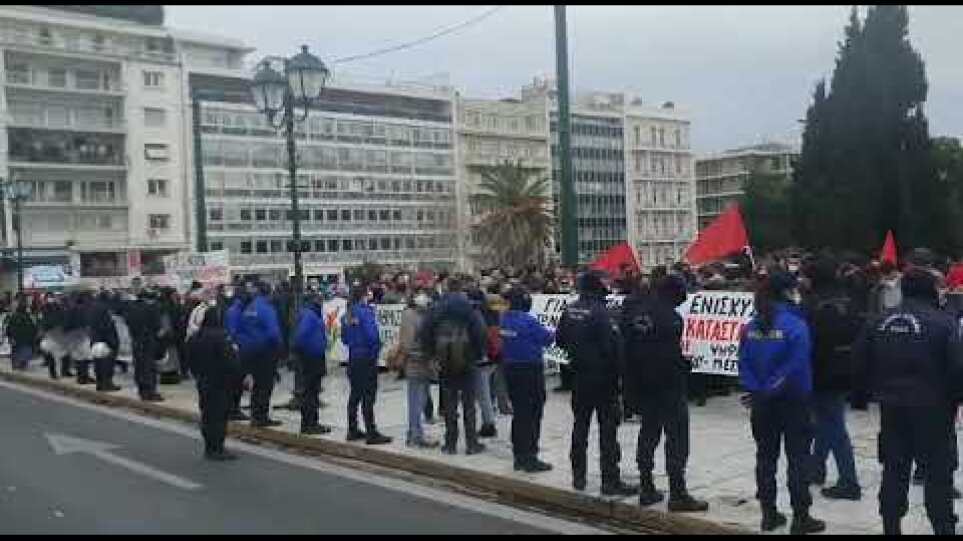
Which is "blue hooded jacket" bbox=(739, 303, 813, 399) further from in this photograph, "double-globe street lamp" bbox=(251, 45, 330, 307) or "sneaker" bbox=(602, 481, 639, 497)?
"double-globe street lamp" bbox=(251, 45, 330, 307)

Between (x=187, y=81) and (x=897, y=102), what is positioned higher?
(x=187, y=81)

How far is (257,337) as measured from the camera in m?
13.1

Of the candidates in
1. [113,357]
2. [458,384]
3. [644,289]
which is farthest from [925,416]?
[113,357]

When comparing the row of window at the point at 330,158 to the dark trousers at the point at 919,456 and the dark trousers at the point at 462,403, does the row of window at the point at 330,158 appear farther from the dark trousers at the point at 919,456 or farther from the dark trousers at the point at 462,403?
the dark trousers at the point at 919,456

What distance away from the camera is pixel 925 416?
21.6ft

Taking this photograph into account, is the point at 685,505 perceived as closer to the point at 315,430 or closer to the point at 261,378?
the point at 315,430

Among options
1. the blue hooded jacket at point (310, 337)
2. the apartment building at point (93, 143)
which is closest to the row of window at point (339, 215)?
the apartment building at point (93, 143)

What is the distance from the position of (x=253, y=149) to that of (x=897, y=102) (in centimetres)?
5194

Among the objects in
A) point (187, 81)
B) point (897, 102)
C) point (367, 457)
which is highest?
point (187, 81)

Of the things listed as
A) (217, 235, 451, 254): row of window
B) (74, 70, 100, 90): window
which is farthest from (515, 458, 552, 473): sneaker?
(217, 235, 451, 254): row of window

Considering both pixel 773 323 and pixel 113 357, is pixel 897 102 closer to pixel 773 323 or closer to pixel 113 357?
pixel 113 357

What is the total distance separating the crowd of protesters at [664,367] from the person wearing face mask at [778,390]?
0.01 meters

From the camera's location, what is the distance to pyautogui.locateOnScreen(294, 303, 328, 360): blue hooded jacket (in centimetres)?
1288

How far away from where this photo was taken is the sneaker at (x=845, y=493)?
8.29 metres
